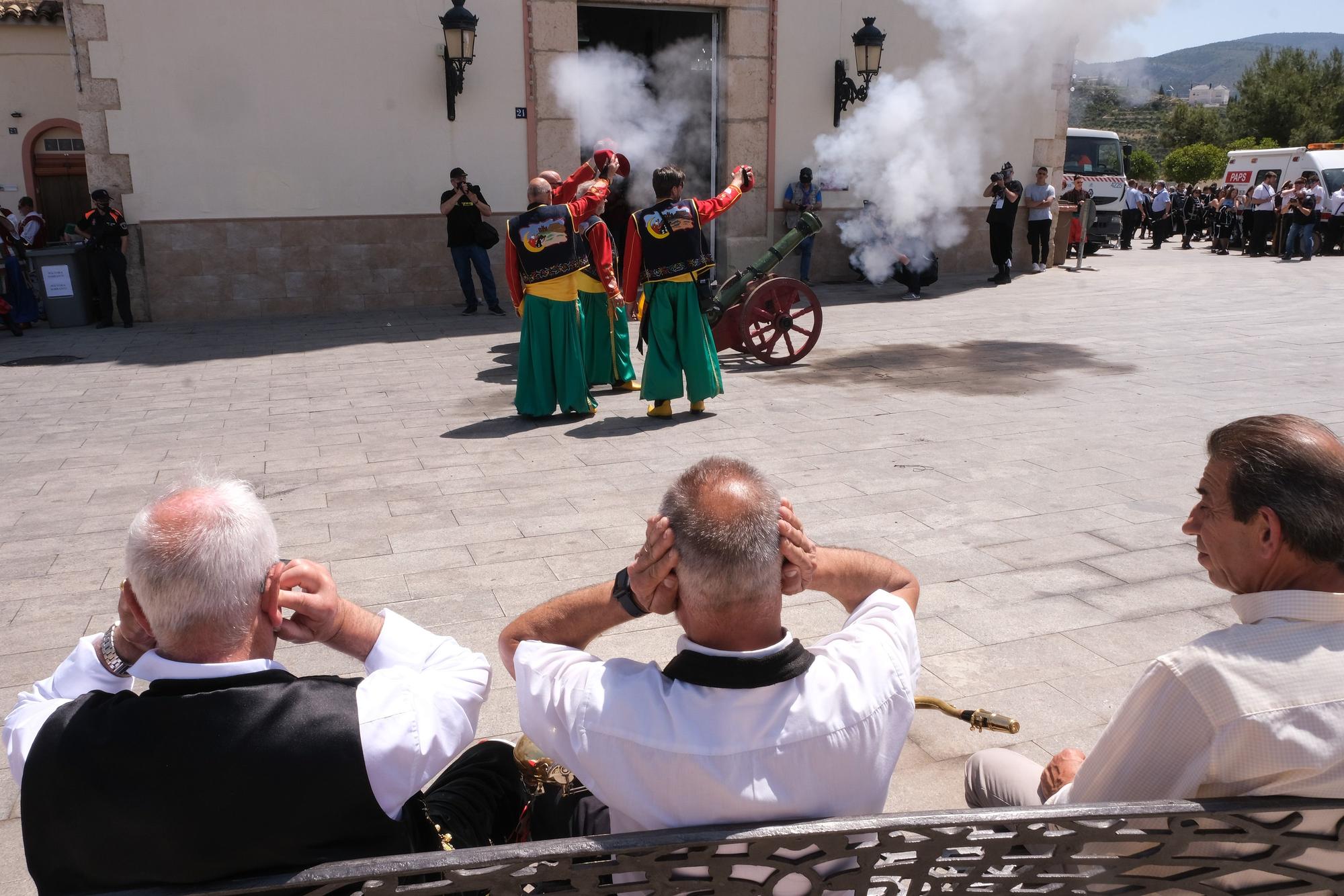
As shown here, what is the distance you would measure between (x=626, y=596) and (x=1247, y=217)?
2060cm

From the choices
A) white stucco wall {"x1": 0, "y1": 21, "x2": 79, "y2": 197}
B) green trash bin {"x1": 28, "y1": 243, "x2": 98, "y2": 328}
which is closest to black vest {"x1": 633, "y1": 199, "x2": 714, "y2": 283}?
green trash bin {"x1": 28, "y1": 243, "x2": 98, "y2": 328}

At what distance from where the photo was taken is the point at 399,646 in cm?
180

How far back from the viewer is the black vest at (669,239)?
6688 millimetres

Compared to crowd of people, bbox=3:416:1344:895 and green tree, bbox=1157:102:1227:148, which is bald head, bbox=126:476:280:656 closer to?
crowd of people, bbox=3:416:1344:895

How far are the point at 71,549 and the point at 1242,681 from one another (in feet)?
14.8

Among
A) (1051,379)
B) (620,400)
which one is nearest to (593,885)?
(620,400)

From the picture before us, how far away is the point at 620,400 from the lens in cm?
761

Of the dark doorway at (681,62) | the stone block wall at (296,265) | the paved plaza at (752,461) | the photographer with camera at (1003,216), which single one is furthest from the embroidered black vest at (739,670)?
the photographer with camera at (1003,216)

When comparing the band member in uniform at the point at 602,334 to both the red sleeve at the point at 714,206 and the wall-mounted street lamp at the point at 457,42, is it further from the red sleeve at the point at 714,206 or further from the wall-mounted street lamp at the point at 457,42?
the wall-mounted street lamp at the point at 457,42

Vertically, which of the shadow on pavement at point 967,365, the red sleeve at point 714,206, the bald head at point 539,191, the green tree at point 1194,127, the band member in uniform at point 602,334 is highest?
the green tree at point 1194,127

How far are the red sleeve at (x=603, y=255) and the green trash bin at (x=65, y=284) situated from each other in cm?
698

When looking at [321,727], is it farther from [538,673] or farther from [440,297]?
[440,297]

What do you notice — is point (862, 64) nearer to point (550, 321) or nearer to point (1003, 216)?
point (1003, 216)

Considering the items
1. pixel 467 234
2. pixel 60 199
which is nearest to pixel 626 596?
pixel 467 234
